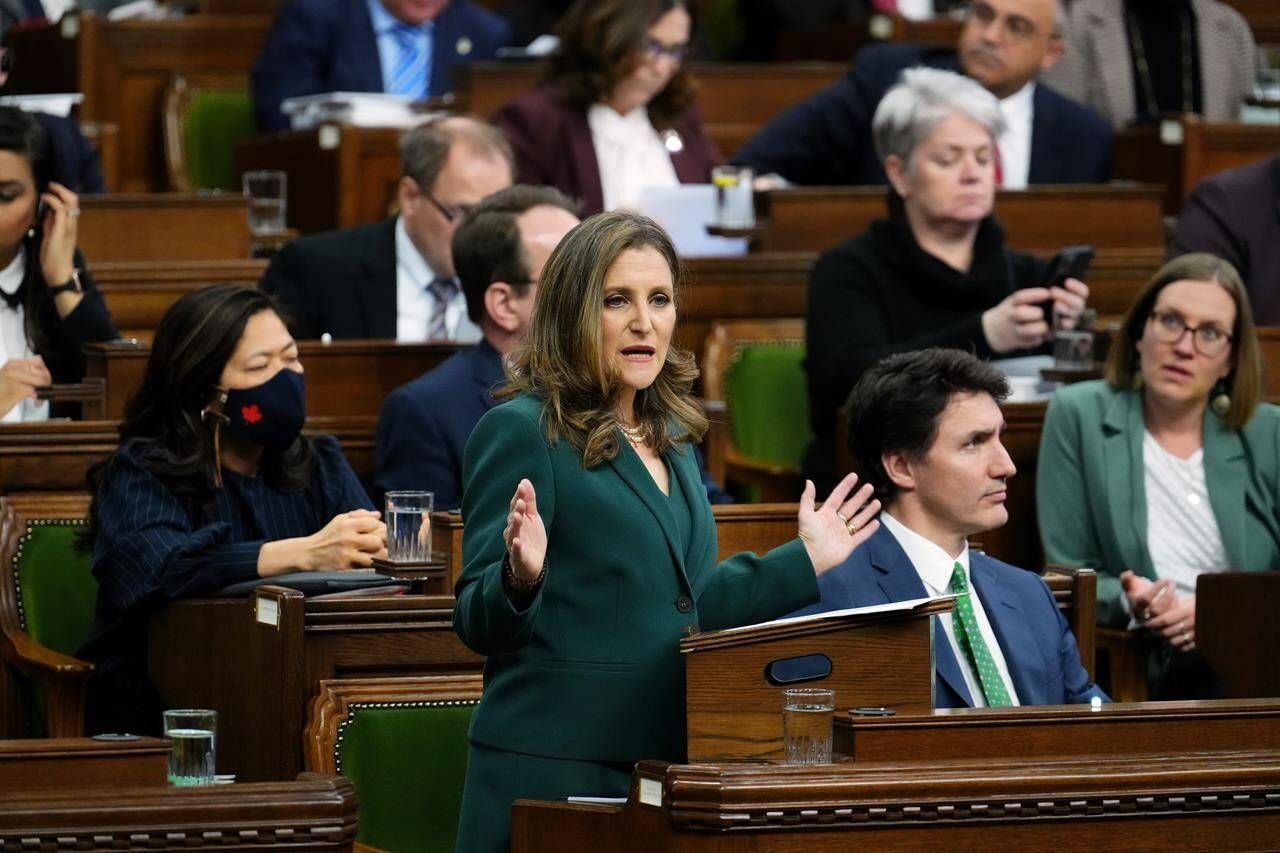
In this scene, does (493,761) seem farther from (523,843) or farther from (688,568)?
(688,568)

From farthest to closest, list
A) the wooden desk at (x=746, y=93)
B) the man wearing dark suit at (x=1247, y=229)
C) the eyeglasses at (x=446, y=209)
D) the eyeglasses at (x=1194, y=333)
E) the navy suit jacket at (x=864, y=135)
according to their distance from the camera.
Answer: the wooden desk at (x=746, y=93), the navy suit jacket at (x=864, y=135), the man wearing dark suit at (x=1247, y=229), the eyeglasses at (x=446, y=209), the eyeglasses at (x=1194, y=333)

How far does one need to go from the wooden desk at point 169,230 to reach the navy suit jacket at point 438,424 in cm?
199

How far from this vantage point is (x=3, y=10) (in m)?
7.18

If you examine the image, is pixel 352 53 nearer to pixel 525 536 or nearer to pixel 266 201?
pixel 266 201

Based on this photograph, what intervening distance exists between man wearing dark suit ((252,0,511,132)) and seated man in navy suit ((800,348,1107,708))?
404cm

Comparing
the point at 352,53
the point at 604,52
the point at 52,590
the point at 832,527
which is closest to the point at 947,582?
the point at 832,527

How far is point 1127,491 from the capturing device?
420 centimetres

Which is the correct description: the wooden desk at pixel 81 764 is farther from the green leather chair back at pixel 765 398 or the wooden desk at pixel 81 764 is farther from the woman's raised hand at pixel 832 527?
the green leather chair back at pixel 765 398

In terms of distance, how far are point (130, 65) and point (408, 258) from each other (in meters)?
2.75

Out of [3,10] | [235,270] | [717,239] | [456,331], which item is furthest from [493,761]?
[3,10]

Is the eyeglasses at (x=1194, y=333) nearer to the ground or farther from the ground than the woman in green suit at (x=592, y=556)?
farther from the ground

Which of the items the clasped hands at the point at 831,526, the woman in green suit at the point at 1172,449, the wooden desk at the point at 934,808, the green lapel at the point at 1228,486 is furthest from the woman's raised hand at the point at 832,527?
the green lapel at the point at 1228,486

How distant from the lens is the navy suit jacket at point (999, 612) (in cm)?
301

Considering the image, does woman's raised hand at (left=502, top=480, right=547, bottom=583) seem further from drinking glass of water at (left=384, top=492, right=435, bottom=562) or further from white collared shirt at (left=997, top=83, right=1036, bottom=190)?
white collared shirt at (left=997, top=83, right=1036, bottom=190)
